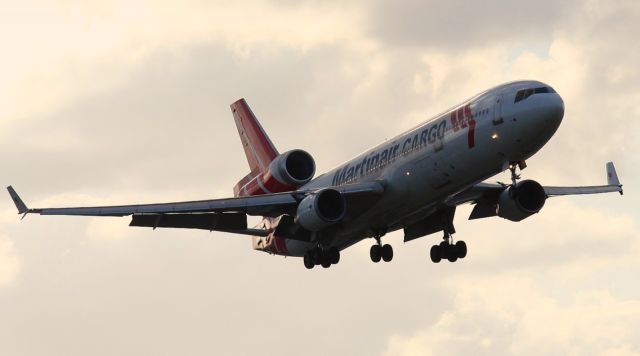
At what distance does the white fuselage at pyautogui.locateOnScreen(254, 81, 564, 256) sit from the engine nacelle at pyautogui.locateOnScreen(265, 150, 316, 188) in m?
4.53

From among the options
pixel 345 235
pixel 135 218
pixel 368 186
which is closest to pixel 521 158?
pixel 368 186

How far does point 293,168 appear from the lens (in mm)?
67812

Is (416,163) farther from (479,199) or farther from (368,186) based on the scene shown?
(479,199)

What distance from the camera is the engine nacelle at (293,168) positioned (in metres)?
67.4

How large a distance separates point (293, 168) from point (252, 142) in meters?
9.95

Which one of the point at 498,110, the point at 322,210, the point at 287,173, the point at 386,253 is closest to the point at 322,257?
the point at 386,253

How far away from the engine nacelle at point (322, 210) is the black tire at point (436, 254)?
7277mm

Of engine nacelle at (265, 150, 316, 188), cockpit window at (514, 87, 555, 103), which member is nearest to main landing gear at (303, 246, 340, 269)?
engine nacelle at (265, 150, 316, 188)

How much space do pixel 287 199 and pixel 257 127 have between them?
15513 mm

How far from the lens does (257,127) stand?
256 feet

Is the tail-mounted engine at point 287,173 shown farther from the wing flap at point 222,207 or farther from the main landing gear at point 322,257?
the main landing gear at point 322,257

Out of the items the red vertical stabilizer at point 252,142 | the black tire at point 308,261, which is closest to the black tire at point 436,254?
the black tire at point 308,261

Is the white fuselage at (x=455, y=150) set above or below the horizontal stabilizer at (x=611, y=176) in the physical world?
below

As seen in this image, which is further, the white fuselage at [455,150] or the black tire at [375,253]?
the black tire at [375,253]
